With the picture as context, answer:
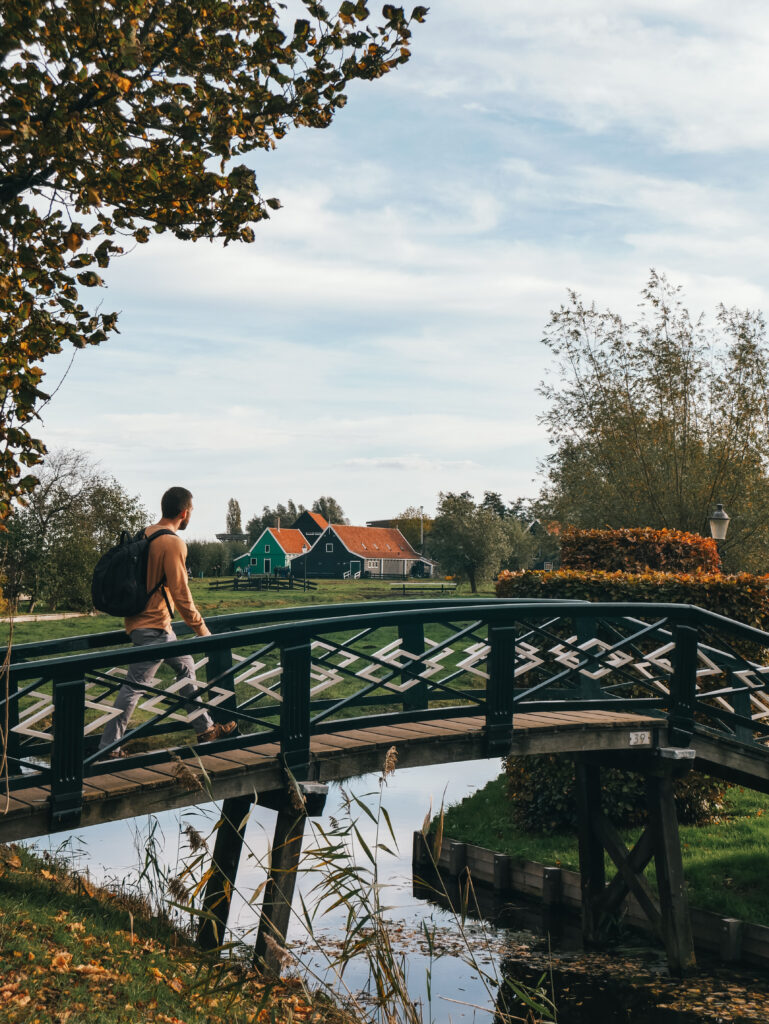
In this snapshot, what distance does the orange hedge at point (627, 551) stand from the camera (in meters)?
15.7

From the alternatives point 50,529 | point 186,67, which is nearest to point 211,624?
point 186,67

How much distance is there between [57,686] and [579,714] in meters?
5.18

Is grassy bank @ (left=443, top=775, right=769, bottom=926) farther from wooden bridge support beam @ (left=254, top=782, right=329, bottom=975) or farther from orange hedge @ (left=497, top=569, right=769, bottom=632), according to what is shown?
wooden bridge support beam @ (left=254, top=782, right=329, bottom=975)

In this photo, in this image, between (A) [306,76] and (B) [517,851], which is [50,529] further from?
(A) [306,76]

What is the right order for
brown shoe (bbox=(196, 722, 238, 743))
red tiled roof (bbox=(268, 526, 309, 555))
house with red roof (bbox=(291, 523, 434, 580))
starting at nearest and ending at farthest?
1. brown shoe (bbox=(196, 722, 238, 743))
2. house with red roof (bbox=(291, 523, 434, 580))
3. red tiled roof (bbox=(268, 526, 309, 555))

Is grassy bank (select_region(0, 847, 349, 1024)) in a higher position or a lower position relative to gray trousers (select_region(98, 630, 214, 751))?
lower

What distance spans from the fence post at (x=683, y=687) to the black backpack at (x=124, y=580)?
190 inches

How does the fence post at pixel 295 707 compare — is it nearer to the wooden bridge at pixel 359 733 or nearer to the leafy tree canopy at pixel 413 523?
the wooden bridge at pixel 359 733

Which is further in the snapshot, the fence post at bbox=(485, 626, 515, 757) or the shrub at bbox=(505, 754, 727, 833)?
the shrub at bbox=(505, 754, 727, 833)

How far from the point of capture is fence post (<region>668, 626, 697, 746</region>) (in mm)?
9148

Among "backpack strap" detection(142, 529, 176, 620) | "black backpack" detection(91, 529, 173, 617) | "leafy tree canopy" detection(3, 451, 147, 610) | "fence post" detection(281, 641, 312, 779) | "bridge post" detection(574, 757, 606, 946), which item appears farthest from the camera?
"leafy tree canopy" detection(3, 451, 147, 610)

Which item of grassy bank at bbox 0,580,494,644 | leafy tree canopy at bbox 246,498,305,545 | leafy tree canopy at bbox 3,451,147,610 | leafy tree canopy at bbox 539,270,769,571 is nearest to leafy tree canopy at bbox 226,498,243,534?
leafy tree canopy at bbox 246,498,305,545

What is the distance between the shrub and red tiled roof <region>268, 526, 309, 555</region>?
81868 mm

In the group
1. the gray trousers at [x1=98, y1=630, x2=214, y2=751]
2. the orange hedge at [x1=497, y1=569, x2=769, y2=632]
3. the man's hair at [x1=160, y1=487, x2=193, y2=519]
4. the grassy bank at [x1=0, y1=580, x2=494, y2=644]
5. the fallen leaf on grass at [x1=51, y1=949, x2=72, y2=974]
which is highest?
the man's hair at [x1=160, y1=487, x2=193, y2=519]
